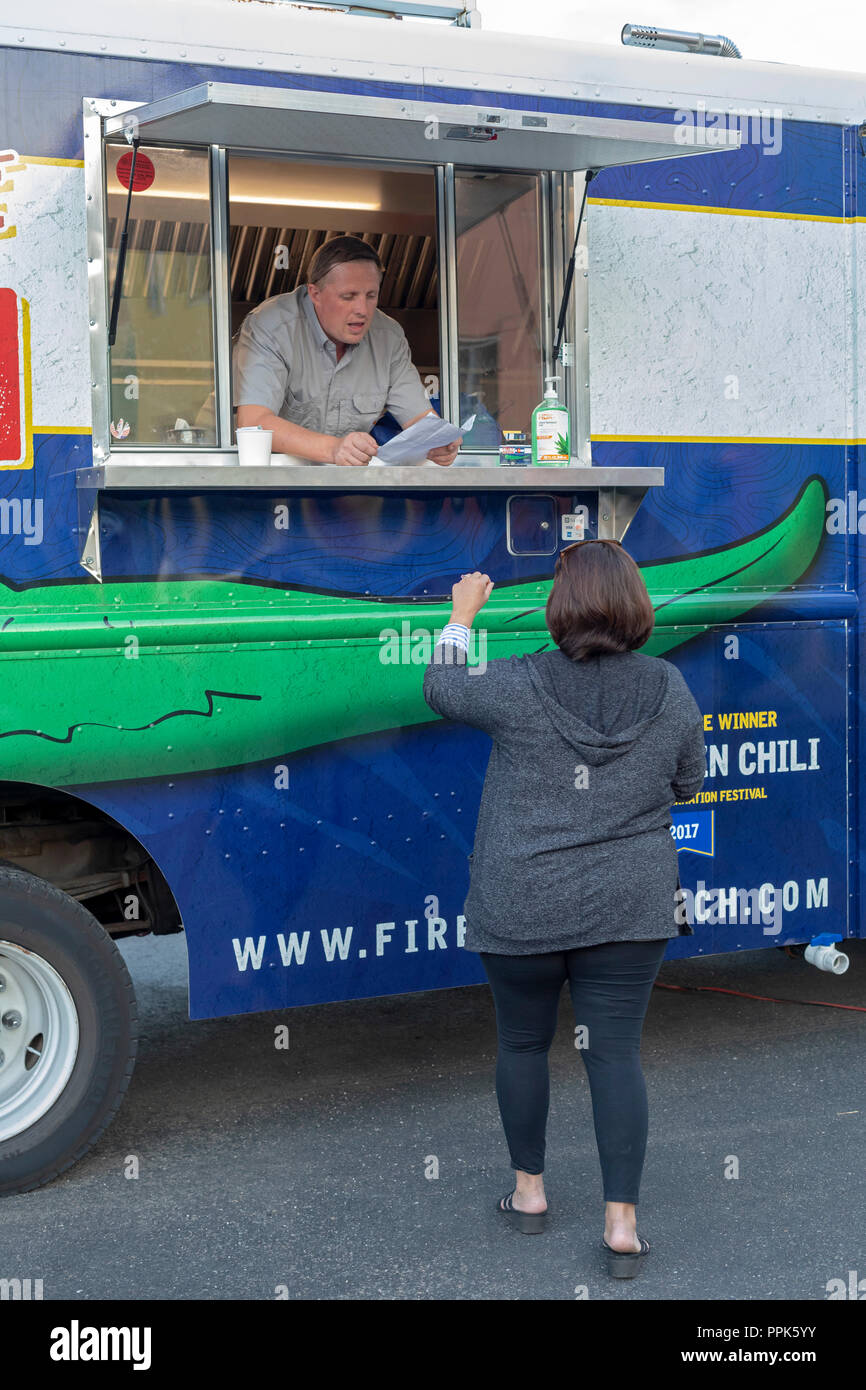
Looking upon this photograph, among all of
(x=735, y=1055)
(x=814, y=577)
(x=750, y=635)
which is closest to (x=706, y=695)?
(x=750, y=635)

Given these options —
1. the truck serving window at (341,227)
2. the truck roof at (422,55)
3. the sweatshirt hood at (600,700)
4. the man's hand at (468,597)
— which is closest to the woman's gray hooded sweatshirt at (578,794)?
the sweatshirt hood at (600,700)

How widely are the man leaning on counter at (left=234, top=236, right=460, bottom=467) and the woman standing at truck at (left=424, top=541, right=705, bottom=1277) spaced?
109 centimetres

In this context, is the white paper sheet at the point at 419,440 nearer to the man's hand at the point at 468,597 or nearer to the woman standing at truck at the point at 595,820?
the man's hand at the point at 468,597

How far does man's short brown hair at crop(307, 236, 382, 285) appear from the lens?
4492 mm

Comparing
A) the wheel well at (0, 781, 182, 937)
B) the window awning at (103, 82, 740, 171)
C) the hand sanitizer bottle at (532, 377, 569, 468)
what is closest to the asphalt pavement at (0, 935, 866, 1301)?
the wheel well at (0, 781, 182, 937)

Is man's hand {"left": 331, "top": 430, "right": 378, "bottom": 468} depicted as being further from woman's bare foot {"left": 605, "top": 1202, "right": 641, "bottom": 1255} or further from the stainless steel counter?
woman's bare foot {"left": 605, "top": 1202, "right": 641, "bottom": 1255}

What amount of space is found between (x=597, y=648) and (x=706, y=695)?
1.29 metres

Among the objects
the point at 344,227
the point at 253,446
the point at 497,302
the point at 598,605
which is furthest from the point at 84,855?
the point at 344,227

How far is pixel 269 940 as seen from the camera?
13.6 feet

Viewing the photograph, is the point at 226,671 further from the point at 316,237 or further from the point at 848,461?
the point at 848,461

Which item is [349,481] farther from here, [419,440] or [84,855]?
[84,855]

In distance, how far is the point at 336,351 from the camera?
179 inches

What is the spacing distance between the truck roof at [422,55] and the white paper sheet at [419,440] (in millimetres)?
969

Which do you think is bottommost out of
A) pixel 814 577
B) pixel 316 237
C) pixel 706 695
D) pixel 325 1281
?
pixel 325 1281
